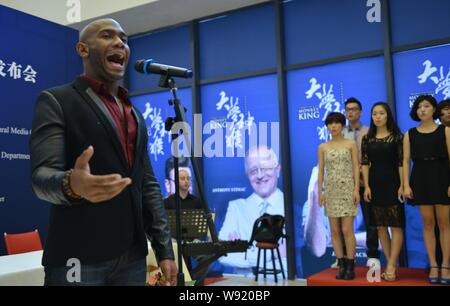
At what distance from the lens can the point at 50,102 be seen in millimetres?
1195

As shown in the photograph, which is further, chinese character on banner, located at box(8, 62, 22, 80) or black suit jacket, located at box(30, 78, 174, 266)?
chinese character on banner, located at box(8, 62, 22, 80)

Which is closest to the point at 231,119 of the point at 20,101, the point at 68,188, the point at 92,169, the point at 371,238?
the point at 371,238

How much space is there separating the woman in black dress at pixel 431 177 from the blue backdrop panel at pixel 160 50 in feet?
11.2

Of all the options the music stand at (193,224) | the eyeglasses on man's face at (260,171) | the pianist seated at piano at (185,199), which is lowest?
the music stand at (193,224)

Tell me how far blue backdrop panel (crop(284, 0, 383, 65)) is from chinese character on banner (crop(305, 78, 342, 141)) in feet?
1.16

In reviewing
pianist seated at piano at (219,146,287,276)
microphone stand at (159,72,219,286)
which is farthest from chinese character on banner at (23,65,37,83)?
microphone stand at (159,72,219,286)

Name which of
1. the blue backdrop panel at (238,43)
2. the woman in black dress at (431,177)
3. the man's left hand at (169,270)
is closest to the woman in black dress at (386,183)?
the woman in black dress at (431,177)

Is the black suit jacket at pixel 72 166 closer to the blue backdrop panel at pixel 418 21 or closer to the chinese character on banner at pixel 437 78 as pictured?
the chinese character on banner at pixel 437 78

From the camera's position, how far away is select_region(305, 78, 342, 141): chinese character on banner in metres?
5.12

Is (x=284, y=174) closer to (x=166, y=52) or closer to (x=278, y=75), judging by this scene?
(x=278, y=75)

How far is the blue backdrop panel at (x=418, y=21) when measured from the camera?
459 cm

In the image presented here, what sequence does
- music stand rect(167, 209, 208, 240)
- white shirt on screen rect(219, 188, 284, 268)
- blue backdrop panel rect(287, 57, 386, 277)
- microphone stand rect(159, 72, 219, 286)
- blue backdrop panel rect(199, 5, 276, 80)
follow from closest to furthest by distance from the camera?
1. microphone stand rect(159, 72, 219, 286)
2. music stand rect(167, 209, 208, 240)
3. blue backdrop panel rect(287, 57, 386, 277)
4. white shirt on screen rect(219, 188, 284, 268)
5. blue backdrop panel rect(199, 5, 276, 80)

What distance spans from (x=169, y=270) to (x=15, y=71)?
3.78 m

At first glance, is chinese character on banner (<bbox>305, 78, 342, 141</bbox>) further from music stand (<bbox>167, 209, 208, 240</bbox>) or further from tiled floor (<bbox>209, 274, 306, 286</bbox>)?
music stand (<bbox>167, 209, 208, 240</bbox>)
